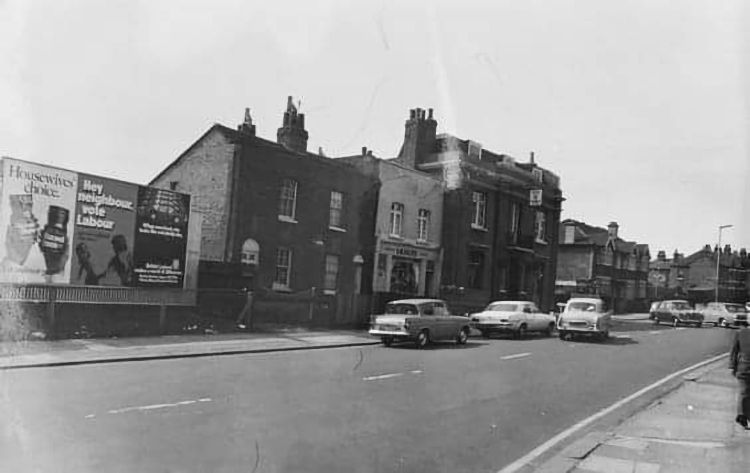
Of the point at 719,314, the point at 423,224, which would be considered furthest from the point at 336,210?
the point at 719,314

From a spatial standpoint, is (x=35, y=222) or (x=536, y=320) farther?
(x=536, y=320)

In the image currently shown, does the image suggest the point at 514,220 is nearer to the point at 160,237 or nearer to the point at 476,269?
the point at 476,269

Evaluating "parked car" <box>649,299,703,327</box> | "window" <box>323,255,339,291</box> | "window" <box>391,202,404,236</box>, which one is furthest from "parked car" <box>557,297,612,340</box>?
"parked car" <box>649,299,703,327</box>

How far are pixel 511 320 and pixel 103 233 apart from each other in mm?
14197

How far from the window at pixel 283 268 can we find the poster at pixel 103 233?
656cm

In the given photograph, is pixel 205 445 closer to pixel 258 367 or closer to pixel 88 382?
pixel 88 382

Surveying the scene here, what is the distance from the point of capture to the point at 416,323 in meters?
20.2

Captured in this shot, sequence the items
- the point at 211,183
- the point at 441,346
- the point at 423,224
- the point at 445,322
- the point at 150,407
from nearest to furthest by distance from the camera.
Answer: the point at 150,407
the point at 441,346
the point at 445,322
the point at 211,183
the point at 423,224

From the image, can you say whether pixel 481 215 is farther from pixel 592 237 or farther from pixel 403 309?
pixel 592 237

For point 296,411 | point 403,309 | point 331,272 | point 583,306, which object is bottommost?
point 296,411

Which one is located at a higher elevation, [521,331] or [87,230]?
[87,230]

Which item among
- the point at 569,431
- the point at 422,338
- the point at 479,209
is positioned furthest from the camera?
the point at 479,209

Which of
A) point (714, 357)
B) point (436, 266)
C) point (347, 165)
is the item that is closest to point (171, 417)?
point (714, 357)

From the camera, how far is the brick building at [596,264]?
5822 cm
